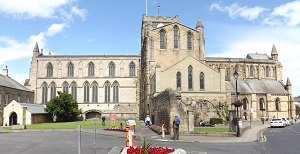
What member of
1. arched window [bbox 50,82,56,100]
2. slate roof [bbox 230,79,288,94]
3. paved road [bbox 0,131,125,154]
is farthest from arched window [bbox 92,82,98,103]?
paved road [bbox 0,131,125,154]

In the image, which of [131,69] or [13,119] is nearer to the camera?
[13,119]

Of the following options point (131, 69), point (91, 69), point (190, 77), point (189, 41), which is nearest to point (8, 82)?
point (91, 69)

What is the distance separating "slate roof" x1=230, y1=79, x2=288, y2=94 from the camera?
6731cm

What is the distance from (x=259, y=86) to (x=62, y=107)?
4406 cm

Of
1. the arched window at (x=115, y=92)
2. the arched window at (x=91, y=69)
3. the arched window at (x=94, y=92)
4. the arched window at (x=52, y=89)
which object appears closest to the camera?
the arched window at (x=52, y=89)

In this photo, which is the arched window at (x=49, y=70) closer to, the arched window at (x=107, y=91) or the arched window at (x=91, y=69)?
the arched window at (x=91, y=69)

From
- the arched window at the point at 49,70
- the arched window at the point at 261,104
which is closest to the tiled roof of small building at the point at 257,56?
the arched window at the point at 261,104

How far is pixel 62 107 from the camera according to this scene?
63750 mm

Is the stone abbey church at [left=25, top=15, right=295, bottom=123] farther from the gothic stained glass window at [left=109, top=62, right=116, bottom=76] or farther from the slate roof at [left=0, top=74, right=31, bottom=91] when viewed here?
the slate roof at [left=0, top=74, right=31, bottom=91]

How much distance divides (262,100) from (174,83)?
3329cm

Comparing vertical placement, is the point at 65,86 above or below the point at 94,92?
above

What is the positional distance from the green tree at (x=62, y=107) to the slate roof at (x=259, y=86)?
34723 millimetres

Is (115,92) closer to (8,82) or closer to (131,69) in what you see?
(131,69)

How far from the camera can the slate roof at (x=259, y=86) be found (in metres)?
67.3
